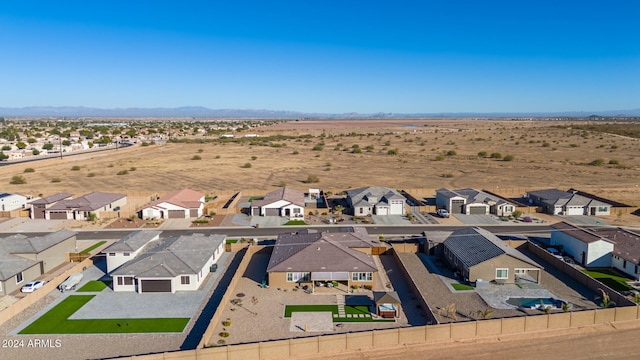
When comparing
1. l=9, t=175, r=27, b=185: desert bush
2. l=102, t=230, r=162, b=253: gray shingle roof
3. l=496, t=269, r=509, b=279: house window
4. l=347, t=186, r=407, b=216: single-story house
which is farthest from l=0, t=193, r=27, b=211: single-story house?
l=496, t=269, r=509, b=279: house window

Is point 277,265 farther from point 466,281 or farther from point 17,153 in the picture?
point 17,153

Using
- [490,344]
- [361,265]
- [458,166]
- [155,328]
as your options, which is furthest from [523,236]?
[458,166]

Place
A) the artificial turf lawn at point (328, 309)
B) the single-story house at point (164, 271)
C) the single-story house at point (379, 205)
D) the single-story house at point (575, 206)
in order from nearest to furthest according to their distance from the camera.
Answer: the artificial turf lawn at point (328, 309) → the single-story house at point (164, 271) → the single-story house at point (575, 206) → the single-story house at point (379, 205)

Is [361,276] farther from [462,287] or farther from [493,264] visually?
[493,264]

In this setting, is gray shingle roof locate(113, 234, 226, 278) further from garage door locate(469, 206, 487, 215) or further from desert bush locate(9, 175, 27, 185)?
desert bush locate(9, 175, 27, 185)

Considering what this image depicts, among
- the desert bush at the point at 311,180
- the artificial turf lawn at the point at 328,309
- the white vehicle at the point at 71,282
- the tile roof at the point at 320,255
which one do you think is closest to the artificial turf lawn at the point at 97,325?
the white vehicle at the point at 71,282

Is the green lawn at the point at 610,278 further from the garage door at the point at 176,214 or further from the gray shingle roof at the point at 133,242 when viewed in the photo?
the garage door at the point at 176,214

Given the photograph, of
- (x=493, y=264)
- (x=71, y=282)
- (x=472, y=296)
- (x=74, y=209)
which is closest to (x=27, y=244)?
(x=71, y=282)
